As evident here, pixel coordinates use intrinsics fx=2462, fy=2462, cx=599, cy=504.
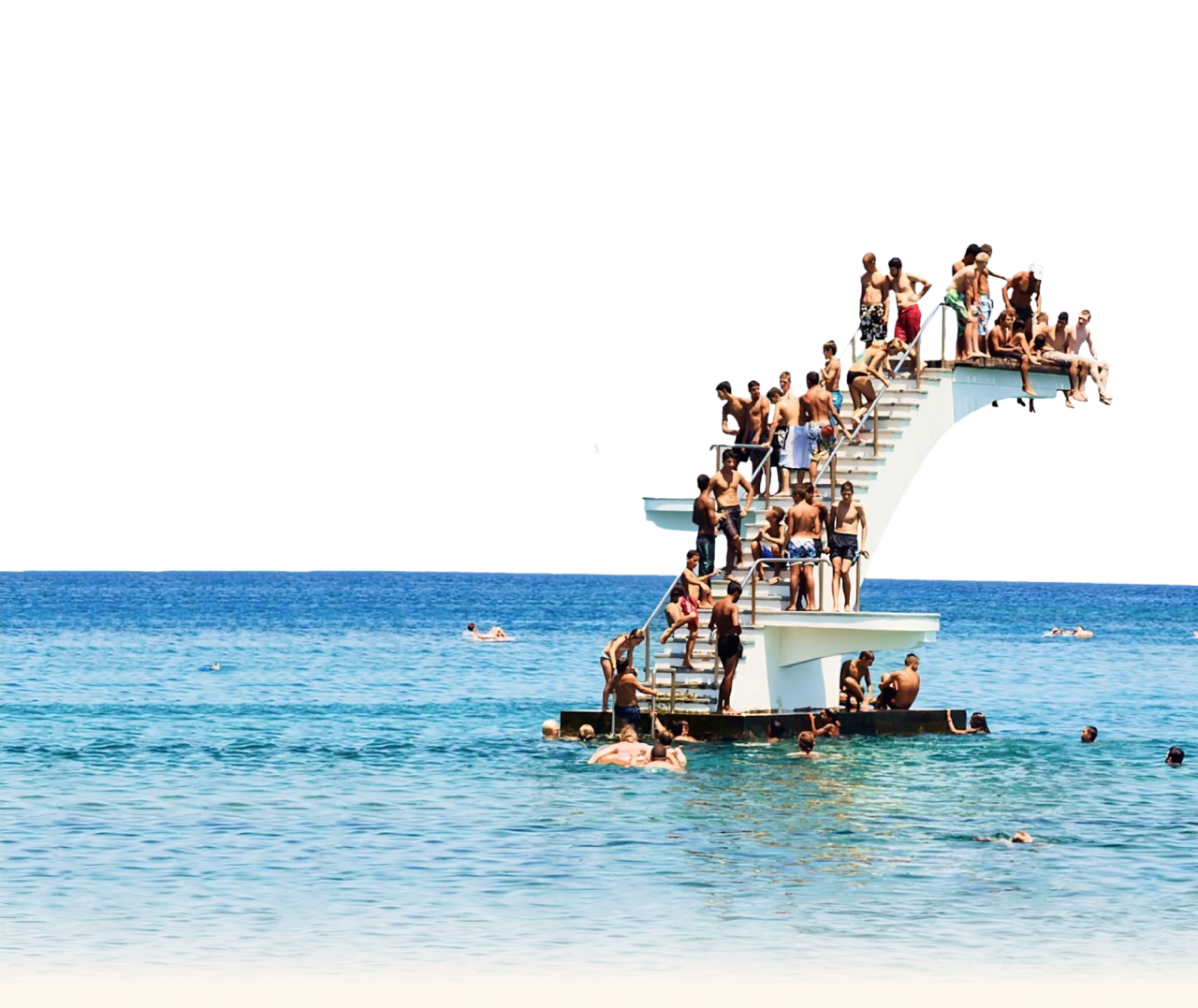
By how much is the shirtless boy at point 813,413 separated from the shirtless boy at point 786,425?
5.0 inches

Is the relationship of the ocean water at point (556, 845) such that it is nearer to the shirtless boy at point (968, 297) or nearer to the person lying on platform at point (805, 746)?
the person lying on platform at point (805, 746)

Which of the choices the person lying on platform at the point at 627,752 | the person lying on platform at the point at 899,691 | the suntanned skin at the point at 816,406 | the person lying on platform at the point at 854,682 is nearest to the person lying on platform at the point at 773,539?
the suntanned skin at the point at 816,406

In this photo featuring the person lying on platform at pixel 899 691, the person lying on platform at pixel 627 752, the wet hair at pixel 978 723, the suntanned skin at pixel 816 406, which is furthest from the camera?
the wet hair at pixel 978 723

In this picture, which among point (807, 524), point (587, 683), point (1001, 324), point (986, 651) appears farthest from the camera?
point (986, 651)

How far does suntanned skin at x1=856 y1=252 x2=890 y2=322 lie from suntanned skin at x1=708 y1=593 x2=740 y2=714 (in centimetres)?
625

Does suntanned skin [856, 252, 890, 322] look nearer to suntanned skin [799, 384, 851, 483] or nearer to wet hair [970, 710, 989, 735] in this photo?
suntanned skin [799, 384, 851, 483]

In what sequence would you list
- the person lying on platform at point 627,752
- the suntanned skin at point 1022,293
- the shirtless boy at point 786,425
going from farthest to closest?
the suntanned skin at point 1022,293 < the shirtless boy at point 786,425 < the person lying on platform at point 627,752

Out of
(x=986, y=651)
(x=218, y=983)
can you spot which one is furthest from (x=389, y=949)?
(x=986, y=651)

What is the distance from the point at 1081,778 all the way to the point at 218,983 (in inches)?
698

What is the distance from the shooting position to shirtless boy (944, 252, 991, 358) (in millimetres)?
35938

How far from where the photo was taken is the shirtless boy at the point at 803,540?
33031mm

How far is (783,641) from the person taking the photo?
33625 millimetres

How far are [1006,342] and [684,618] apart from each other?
23.2ft

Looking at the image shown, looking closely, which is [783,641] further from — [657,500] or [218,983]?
[218,983]
